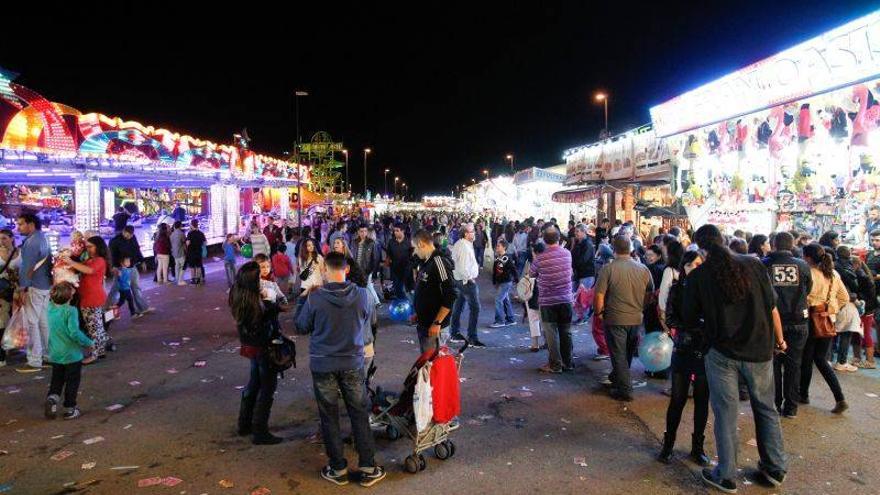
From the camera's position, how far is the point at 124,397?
21.2ft

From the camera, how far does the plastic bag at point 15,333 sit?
7.53m

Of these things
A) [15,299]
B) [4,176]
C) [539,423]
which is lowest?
[539,423]

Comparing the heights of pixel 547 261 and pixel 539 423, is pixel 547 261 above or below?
above

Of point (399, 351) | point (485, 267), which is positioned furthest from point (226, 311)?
point (485, 267)

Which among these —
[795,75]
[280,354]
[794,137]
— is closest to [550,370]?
[280,354]

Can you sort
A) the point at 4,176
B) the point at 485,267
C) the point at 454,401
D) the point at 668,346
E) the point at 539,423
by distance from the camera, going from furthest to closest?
the point at 485,267 < the point at 4,176 < the point at 668,346 < the point at 539,423 < the point at 454,401

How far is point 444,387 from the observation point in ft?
15.1

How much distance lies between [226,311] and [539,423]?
335 inches

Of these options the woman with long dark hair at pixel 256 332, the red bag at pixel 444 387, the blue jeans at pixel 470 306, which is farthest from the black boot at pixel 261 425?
the blue jeans at pixel 470 306

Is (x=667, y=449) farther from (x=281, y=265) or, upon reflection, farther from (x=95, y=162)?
(x=95, y=162)

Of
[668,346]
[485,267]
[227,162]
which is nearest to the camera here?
[668,346]

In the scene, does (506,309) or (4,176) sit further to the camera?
(4,176)

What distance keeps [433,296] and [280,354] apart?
1606 mm

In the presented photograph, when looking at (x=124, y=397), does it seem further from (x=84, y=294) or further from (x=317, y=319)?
(x=317, y=319)
